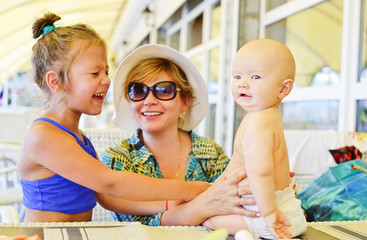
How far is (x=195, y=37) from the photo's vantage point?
7637 millimetres

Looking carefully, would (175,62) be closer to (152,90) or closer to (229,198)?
(152,90)

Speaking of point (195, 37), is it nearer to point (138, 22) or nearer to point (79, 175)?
point (138, 22)

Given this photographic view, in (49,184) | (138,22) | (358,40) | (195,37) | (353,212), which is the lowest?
(353,212)

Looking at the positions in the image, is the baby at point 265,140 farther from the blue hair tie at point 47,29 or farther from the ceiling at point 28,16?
the ceiling at point 28,16

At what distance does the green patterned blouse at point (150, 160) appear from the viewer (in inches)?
63.2

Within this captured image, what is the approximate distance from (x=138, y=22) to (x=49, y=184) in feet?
36.9

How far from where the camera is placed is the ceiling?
1053cm

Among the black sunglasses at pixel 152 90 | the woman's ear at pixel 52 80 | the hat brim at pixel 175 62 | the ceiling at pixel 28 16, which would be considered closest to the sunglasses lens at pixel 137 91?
the black sunglasses at pixel 152 90

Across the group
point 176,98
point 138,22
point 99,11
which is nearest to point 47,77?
point 176,98

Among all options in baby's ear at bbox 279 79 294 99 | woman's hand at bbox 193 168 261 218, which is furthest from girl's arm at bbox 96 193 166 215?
baby's ear at bbox 279 79 294 99

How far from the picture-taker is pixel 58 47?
1.48 meters

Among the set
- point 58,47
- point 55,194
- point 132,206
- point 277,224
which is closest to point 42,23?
point 58,47

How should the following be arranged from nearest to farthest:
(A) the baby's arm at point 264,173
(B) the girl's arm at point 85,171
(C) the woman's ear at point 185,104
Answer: (A) the baby's arm at point 264,173, (B) the girl's arm at point 85,171, (C) the woman's ear at point 185,104

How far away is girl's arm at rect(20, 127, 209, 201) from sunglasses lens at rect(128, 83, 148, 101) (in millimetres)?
421
